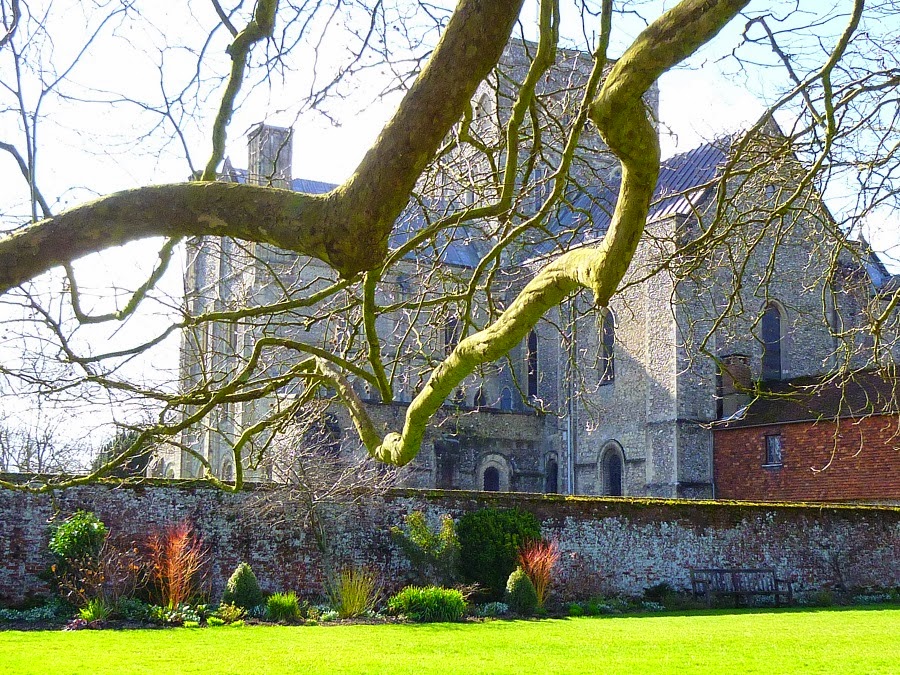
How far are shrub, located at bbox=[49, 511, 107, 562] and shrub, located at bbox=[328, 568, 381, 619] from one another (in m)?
3.61

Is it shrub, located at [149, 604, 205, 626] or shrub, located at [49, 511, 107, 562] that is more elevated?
shrub, located at [49, 511, 107, 562]

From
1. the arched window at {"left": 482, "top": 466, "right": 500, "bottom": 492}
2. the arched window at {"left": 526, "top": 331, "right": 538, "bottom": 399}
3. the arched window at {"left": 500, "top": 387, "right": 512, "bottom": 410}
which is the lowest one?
the arched window at {"left": 482, "top": 466, "right": 500, "bottom": 492}

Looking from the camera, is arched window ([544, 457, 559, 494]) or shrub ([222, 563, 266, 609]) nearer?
shrub ([222, 563, 266, 609])

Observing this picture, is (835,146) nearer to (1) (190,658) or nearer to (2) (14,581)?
(1) (190,658)

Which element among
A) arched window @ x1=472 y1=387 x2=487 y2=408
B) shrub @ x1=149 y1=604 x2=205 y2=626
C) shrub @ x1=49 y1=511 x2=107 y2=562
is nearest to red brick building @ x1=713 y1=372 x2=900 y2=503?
arched window @ x1=472 y1=387 x2=487 y2=408

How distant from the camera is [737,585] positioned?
18.8 m

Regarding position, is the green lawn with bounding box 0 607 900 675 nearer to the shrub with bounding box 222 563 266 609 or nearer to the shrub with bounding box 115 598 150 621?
the shrub with bounding box 115 598 150 621

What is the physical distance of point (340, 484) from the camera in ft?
51.8

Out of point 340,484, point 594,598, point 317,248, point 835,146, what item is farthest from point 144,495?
point 317,248

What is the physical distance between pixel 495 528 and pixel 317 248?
14764 millimetres

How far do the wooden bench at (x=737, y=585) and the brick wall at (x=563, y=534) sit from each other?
10.9 inches

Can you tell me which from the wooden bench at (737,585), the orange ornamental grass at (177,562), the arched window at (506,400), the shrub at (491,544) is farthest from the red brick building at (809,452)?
the orange ornamental grass at (177,562)

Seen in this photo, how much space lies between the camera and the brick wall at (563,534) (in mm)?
15078

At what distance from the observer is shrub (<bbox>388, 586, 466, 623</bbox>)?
15180 millimetres
